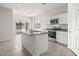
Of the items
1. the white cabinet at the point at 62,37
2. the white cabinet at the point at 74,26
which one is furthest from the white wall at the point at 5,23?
the white cabinet at the point at 74,26

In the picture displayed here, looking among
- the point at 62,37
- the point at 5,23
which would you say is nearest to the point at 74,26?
the point at 62,37

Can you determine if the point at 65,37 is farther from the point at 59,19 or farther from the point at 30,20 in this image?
the point at 30,20

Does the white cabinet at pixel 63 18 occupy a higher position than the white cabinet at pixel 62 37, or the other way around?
the white cabinet at pixel 63 18

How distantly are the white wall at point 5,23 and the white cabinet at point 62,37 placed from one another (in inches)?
134

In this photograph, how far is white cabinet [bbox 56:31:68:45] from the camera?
5370 mm

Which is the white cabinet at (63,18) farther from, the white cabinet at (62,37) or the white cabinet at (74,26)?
the white cabinet at (74,26)

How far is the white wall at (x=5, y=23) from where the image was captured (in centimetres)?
685

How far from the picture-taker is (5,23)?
7.03 metres

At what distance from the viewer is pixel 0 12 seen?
6.76m

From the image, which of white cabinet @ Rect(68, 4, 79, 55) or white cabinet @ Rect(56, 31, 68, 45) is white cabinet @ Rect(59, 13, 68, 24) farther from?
white cabinet @ Rect(68, 4, 79, 55)

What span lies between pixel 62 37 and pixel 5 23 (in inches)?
153

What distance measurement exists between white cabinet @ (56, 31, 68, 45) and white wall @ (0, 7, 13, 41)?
3397mm

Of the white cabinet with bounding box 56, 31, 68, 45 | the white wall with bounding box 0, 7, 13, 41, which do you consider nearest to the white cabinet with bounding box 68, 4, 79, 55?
the white cabinet with bounding box 56, 31, 68, 45

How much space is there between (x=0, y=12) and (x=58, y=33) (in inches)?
154
